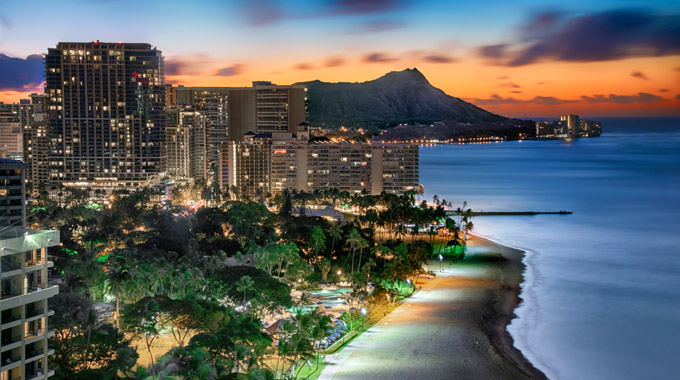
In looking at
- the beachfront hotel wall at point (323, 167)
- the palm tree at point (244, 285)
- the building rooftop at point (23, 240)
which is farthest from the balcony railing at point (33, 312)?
the beachfront hotel wall at point (323, 167)

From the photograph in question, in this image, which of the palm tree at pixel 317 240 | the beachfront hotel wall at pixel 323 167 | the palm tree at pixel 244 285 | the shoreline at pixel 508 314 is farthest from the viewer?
the beachfront hotel wall at pixel 323 167

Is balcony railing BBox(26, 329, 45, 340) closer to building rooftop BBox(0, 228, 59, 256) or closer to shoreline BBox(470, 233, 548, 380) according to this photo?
building rooftop BBox(0, 228, 59, 256)

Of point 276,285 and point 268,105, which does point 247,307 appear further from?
point 268,105

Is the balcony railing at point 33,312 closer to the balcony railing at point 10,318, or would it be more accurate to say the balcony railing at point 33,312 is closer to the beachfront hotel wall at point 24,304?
the beachfront hotel wall at point 24,304

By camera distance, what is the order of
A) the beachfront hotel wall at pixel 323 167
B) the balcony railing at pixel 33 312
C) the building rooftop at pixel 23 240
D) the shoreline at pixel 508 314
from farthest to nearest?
the beachfront hotel wall at pixel 323 167
the shoreline at pixel 508 314
the balcony railing at pixel 33 312
the building rooftop at pixel 23 240

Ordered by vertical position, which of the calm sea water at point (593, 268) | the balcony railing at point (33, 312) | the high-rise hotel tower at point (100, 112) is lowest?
the calm sea water at point (593, 268)

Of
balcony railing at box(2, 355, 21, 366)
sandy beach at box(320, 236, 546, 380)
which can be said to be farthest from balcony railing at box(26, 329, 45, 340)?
sandy beach at box(320, 236, 546, 380)

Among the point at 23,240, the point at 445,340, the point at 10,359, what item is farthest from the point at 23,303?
the point at 445,340
